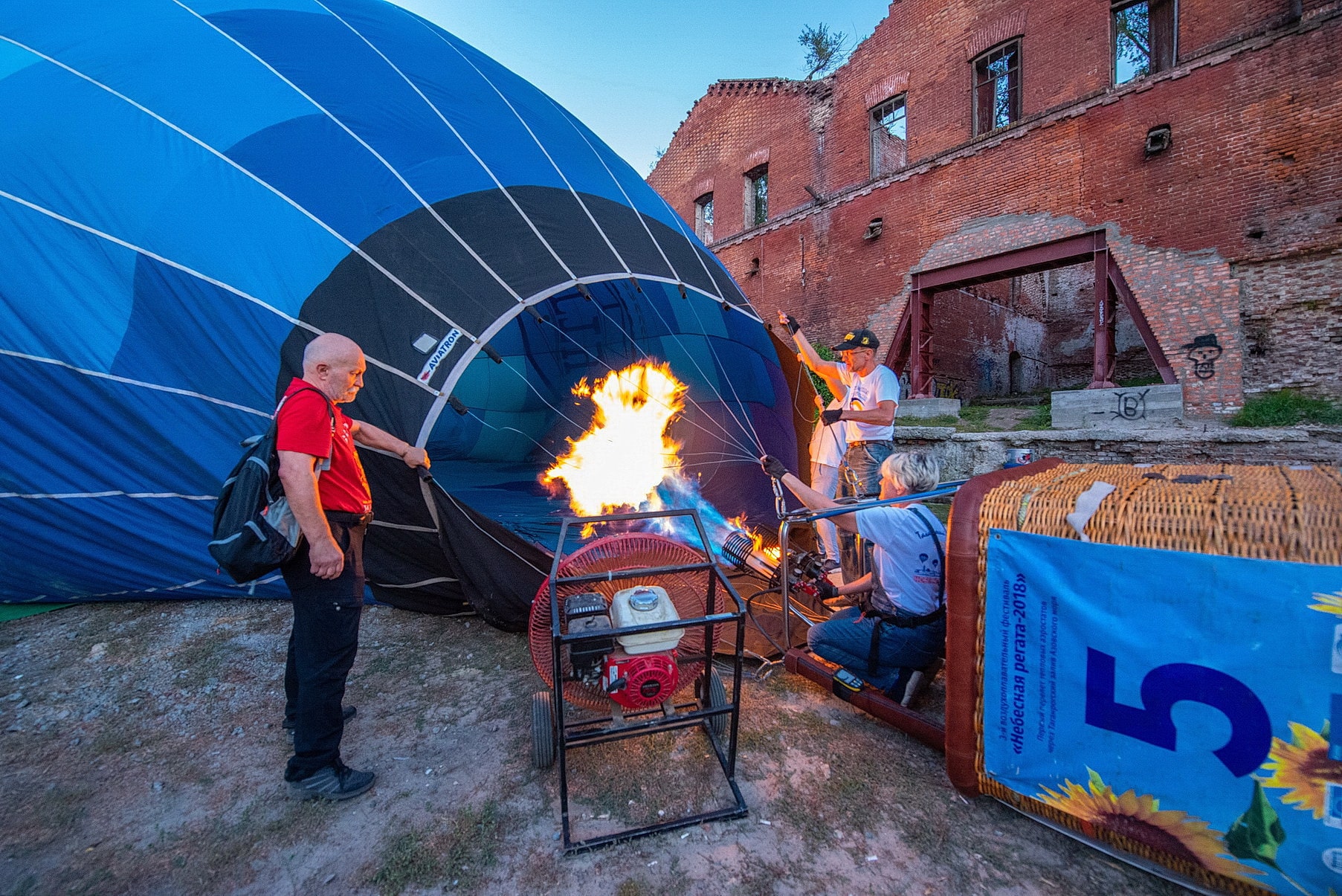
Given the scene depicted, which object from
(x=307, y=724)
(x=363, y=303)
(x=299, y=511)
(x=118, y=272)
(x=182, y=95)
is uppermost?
(x=182, y=95)

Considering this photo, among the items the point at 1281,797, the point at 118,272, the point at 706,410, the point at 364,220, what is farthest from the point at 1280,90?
the point at 118,272

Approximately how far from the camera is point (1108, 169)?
35.0 feet

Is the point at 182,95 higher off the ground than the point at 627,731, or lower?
higher

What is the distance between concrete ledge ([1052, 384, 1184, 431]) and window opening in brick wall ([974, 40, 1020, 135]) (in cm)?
639

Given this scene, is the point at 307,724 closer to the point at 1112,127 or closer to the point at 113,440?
the point at 113,440

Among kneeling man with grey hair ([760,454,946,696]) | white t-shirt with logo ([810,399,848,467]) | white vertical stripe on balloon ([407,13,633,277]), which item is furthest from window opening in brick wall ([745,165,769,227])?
kneeling man with grey hair ([760,454,946,696])

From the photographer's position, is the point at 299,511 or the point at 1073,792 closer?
the point at 1073,792

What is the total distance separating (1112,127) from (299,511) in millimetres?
14161

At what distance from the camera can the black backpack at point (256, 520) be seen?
204 cm

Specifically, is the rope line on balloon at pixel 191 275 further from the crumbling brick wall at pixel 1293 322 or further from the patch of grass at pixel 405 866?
the crumbling brick wall at pixel 1293 322

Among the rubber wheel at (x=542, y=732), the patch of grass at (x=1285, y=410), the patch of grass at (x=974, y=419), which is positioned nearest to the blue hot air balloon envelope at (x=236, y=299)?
the rubber wheel at (x=542, y=732)

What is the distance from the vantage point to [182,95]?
3.78 meters

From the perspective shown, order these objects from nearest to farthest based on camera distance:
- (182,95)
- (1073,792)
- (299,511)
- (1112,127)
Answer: (1073,792), (299,511), (182,95), (1112,127)

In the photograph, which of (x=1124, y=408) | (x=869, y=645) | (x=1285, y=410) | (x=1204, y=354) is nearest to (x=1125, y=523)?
(x=869, y=645)
